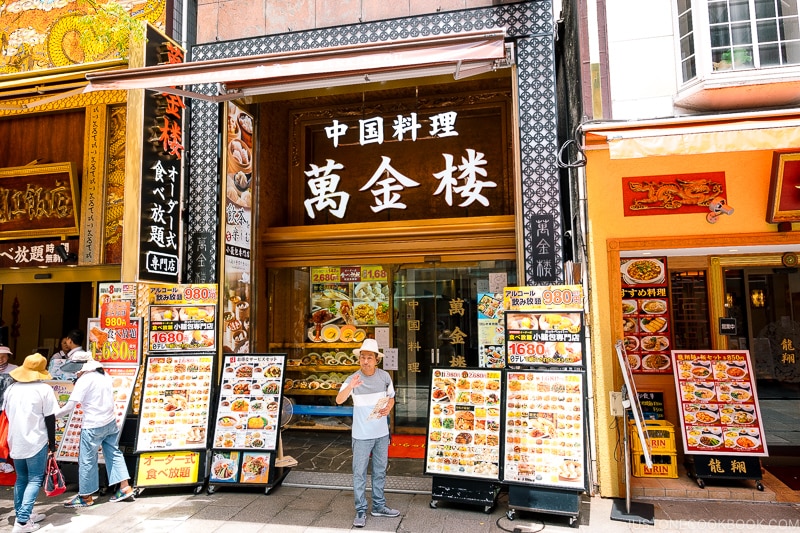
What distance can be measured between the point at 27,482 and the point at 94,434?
2.52ft

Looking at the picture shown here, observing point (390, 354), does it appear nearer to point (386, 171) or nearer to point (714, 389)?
point (386, 171)

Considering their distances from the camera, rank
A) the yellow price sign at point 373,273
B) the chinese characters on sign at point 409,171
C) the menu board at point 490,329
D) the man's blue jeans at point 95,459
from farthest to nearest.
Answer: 1. the yellow price sign at point 373,273
2. the chinese characters on sign at point 409,171
3. the menu board at point 490,329
4. the man's blue jeans at point 95,459

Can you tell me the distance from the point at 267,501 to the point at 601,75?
6.92 metres

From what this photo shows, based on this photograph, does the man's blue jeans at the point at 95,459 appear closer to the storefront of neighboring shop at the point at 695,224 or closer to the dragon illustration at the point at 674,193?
the storefront of neighboring shop at the point at 695,224

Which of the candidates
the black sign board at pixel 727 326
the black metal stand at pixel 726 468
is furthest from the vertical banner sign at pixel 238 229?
the black sign board at pixel 727 326

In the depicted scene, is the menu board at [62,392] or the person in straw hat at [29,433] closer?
the person in straw hat at [29,433]

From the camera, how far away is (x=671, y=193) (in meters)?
6.59

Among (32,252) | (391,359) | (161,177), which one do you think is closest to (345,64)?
(161,177)

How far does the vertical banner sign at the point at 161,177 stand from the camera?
710cm

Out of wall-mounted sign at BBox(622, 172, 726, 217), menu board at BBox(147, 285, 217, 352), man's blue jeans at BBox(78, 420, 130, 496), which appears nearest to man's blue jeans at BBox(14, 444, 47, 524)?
man's blue jeans at BBox(78, 420, 130, 496)

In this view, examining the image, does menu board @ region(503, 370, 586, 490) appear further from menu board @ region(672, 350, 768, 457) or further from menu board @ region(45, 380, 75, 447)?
menu board @ region(45, 380, 75, 447)

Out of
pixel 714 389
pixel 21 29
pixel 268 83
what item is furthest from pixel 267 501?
pixel 21 29

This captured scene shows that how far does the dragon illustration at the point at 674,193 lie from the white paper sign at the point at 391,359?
477 cm

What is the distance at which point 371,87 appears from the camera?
7535 mm
